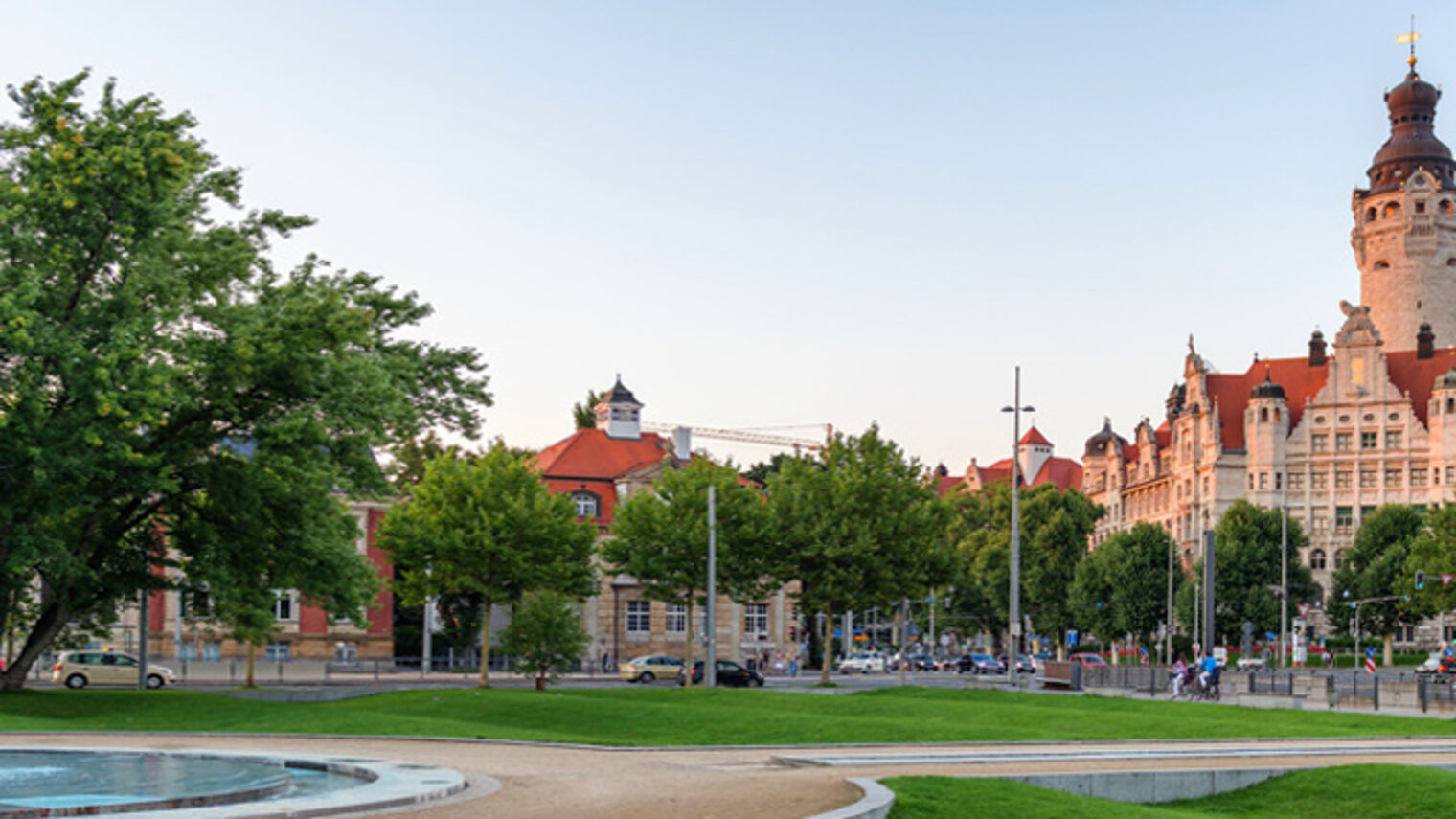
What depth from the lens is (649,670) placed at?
231 ft

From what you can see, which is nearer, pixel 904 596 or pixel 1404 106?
pixel 904 596

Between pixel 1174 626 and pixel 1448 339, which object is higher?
pixel 1448 339

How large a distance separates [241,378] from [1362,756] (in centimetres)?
2450

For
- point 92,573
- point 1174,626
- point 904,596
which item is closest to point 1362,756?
point 92,573

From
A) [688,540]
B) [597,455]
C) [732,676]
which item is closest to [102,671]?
[688,540]

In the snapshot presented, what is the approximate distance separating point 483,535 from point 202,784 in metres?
38.9

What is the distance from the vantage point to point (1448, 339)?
150125 millimetres

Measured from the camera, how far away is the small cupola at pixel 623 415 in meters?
104

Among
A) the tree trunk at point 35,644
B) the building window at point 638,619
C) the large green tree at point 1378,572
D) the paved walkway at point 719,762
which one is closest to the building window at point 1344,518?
the large green tree at point 1378,572

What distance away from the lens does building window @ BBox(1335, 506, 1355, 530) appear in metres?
134

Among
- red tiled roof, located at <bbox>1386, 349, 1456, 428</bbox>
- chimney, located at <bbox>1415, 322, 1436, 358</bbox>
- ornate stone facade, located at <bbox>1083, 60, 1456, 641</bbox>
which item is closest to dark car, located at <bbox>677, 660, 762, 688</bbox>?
ornate stone facade, located at <bbox>1083, 60, 1456, 641</bbox>

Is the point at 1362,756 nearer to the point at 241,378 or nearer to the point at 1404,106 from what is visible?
the point at 241,378

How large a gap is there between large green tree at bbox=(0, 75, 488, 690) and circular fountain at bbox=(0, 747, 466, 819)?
1221cm

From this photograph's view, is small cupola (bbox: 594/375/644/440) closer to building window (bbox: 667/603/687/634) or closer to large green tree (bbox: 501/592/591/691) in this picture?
building window (bbox: 667/603/687/634)
